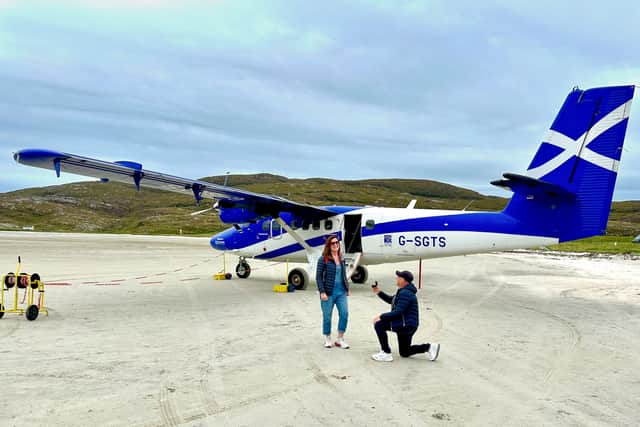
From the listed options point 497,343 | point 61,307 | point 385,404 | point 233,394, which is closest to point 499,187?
point 497,343

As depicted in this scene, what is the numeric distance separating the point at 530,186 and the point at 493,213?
196cm

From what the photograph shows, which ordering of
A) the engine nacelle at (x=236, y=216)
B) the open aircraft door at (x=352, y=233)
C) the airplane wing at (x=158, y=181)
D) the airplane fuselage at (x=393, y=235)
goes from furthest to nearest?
the engine nacelle at (x=236, y=216)
the open aircraft door at (x=352, y=233)
the airplane fuselage at (x=393, y=235)
the airplane wing at (x=158, y=181)

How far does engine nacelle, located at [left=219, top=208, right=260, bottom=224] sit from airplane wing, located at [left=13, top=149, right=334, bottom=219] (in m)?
0.86

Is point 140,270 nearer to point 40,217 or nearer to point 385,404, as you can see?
point 385,404

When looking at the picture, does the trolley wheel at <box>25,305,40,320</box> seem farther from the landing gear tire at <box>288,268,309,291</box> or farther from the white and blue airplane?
the landing gear tire at <box>288,268,309,291</box>

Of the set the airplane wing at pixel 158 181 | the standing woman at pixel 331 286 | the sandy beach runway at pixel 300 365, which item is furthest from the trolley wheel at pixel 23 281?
the standing woman at pixel 331 286

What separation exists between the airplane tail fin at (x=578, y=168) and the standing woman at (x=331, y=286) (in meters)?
6.18

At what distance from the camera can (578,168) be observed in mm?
12703

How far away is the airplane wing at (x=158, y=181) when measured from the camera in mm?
10891

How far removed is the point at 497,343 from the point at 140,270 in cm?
1830

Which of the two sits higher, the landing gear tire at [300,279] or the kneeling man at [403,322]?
the kneeling man at [403,322]

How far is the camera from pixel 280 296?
15.0m

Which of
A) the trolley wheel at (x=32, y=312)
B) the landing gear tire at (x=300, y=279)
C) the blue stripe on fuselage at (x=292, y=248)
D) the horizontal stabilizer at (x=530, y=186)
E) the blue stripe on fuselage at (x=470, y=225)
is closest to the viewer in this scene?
the trolley wheel at (x=32, y=312)

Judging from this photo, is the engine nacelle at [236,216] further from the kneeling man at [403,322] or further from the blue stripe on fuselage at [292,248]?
the kneeling man at [403,322]
